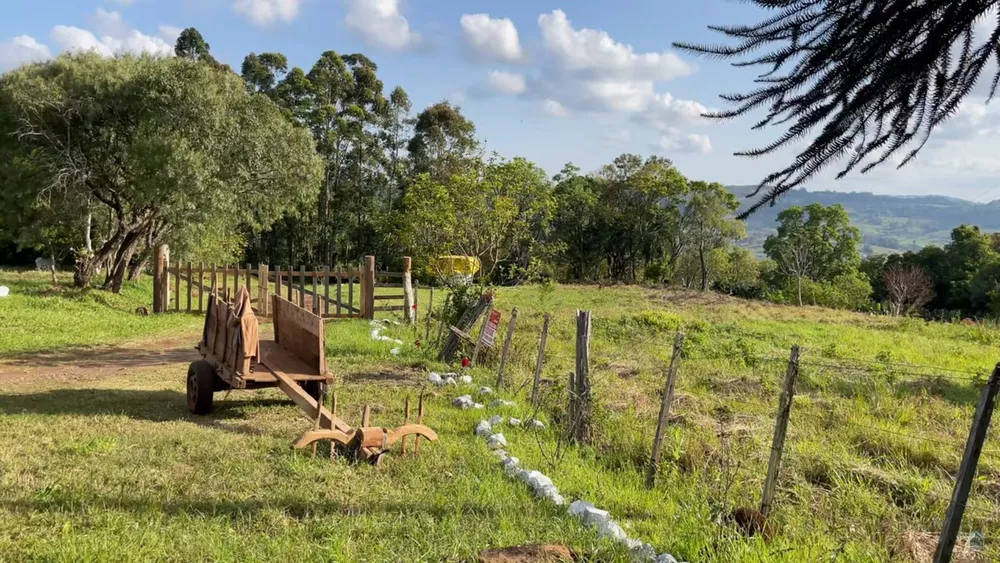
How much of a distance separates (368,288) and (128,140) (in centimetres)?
729

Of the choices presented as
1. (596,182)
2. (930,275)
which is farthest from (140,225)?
(930,275)

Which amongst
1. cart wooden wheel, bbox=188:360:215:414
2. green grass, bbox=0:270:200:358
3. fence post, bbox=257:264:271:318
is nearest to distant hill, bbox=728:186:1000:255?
fence post, bbox=257:264:271:318

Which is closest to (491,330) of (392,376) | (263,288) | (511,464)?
(392,376)

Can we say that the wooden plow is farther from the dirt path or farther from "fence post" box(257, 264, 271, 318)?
"fence post" box(257, 264, 271, 318)

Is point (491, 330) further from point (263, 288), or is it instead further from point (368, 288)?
point (263, 288)

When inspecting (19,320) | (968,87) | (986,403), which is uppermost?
(968,87)

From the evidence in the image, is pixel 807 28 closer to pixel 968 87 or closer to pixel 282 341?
pixel 968 87

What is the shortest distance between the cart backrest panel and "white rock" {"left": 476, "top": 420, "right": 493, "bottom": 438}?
65.6 inches

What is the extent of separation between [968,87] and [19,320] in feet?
48.8

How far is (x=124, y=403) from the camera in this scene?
7.14m

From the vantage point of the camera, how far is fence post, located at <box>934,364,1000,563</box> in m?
2.99

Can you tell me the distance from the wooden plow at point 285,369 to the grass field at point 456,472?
0.73 ft

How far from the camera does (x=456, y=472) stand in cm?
511

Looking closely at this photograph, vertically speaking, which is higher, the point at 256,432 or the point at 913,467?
the point at 913,467
